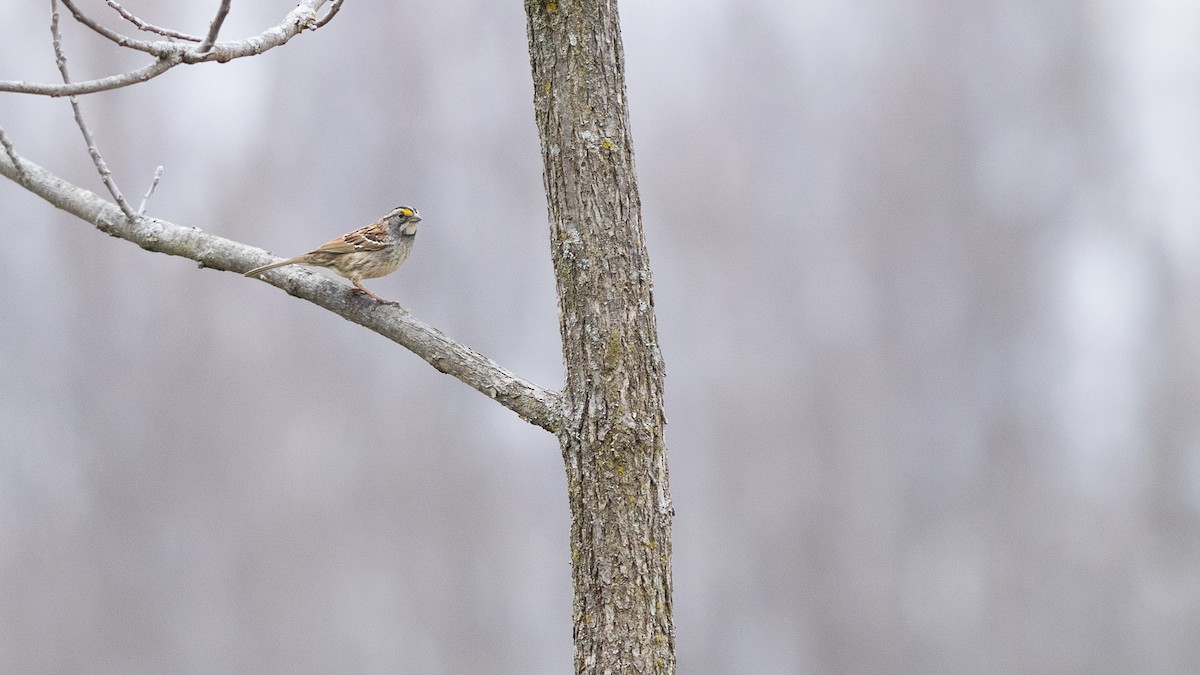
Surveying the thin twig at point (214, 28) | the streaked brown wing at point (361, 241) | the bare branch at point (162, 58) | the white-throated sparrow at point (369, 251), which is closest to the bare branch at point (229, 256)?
the white-throated sparrow at point (369, 251)

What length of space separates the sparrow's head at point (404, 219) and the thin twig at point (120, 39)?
4.38 feet

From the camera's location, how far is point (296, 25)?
5.44ft

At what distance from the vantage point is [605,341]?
166 cm

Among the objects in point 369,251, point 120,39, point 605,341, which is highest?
point 369,251

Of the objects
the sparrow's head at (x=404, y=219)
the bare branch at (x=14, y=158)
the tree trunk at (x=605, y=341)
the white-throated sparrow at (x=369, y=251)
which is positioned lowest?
the tree trunk at (x=605, y=341)

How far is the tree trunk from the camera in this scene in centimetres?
165

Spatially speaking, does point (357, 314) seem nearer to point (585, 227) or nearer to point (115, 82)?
point (585, 227)

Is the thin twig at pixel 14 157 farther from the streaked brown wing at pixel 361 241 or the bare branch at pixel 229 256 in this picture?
the streaked brown wing at pixel 361 241

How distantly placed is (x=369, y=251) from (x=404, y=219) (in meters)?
0.22

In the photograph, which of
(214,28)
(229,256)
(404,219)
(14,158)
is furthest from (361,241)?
(214,28)

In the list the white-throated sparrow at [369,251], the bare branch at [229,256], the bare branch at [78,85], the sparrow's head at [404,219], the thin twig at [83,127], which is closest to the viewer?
the bare branch at [78,85]

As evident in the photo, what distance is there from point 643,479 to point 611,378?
0.18m

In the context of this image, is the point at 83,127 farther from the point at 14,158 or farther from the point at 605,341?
the point at 605,341

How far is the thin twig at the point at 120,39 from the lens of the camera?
4.18ft
